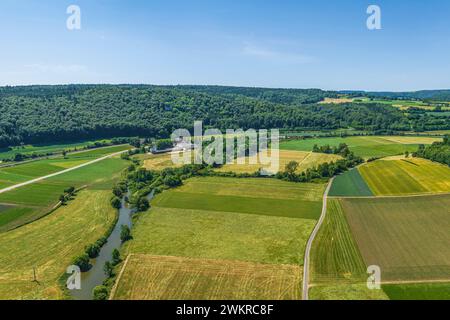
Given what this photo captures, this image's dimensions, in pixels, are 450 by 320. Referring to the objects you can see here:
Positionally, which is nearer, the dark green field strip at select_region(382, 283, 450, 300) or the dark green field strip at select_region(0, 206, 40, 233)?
the dark green field strip at select_region(382, 283, 450, 300)

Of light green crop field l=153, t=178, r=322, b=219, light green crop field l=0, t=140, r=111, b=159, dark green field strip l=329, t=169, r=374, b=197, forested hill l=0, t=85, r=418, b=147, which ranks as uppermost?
forested hill l=0, t=85, r=418, b=147

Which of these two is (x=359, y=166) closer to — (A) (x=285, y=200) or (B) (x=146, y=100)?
(A) (x=285, y=200)

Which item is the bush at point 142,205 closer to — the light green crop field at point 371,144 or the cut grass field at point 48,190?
the cut grass field at point 48,190

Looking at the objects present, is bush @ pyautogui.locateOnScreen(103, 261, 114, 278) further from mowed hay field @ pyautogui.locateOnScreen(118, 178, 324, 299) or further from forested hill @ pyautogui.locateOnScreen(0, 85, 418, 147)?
forested hill @ pyautogui.locateOnScreen(0, 85, 418, 147)

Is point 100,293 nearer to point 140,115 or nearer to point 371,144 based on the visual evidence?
point 371,144

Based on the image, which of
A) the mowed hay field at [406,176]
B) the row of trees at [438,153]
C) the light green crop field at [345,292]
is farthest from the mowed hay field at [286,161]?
the light green crop field at [345,292]

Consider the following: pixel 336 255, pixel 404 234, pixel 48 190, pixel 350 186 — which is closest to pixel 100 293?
pixel 336 255

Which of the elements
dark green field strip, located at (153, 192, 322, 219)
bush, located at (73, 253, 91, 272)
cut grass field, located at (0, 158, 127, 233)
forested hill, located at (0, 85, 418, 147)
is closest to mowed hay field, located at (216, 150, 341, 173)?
dark green field strip, located at (153, 192, 322, 219)

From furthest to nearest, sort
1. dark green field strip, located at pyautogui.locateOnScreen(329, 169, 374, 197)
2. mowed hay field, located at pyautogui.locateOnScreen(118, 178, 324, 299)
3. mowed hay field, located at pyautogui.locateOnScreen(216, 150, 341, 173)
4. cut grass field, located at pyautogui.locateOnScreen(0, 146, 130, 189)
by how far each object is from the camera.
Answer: mowed hay field, located at pyautogui.locateOnScreen(216, 150, 341, 173), cut grass field, located at pyautogui.locateOnScreen(0, 146, 130, 189), dark green field strip, located at pyautogui.locateOnScreen(329, 169, 374, 197), mowed hay field, located at pyautogui.locateOnScreen(118, 178, 324, 299)
